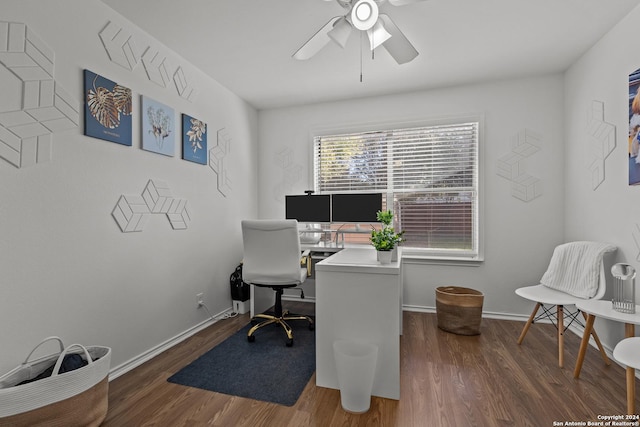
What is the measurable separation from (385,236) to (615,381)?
5.81 ft

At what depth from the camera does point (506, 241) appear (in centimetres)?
318

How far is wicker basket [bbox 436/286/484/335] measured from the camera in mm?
2744

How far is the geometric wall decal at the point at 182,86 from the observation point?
266 cm

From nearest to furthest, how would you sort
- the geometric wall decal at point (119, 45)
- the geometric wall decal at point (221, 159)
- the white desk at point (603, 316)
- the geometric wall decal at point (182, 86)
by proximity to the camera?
the white desk at point (603, 316) < the geometric wall decal at point (119, 45) < the geometric wall decal at point (182, 86) < the geometric wall decal at point (221, 159)

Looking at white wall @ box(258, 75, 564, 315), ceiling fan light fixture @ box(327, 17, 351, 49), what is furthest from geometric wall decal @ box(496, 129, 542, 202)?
ceiling fan light fixture @ box(327, 17, 351, 49)

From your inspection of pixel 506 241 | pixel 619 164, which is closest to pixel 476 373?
pixel 506 241

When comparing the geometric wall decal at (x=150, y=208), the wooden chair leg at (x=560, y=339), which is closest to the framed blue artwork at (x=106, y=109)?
the geometric wall decal at (x=150, y=208)

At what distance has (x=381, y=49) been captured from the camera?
255 centimetres

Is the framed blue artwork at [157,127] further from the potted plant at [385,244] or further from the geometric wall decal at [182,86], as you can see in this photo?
the potted plant at [385,244]

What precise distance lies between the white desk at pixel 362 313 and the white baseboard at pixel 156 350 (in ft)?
4.49

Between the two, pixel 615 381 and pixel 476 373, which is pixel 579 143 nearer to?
pixel 615 381

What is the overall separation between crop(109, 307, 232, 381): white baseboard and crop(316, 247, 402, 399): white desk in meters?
1.37

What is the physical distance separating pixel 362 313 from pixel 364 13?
5.51ft

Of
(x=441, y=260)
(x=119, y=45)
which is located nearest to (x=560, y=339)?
(x=441, y=260)
